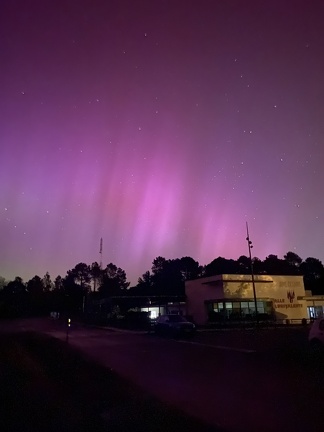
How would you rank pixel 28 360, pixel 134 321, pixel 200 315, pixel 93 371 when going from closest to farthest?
pixel 93 371 < pixel 28 360 < pixel 134 321 < pixel 200 315

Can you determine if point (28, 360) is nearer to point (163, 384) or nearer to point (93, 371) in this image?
point (93, 371)

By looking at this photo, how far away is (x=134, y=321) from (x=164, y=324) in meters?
17.3

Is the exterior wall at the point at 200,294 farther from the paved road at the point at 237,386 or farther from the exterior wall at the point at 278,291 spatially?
the paved road at the point at 237,386

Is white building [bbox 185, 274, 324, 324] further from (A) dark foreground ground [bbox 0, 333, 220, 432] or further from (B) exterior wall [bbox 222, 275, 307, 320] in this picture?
(A) dark foreground ground [bbox 0, 333, 220, 432]

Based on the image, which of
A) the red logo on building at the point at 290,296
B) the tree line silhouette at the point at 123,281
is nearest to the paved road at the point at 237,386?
the red logo on building at the point at 290,296

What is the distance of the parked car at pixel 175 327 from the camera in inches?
1227

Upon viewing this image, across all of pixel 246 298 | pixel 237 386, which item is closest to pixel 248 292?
pixel 246 298

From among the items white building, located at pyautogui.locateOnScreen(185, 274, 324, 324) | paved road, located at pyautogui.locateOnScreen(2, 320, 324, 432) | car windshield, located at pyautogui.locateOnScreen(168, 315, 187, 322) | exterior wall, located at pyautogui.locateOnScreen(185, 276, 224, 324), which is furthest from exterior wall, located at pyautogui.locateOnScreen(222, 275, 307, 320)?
paved road, located at pyautogui.locateOnScreen(2, 320, 324, 432)

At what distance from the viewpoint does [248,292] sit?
175 feet

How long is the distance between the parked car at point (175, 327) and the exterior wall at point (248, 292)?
1856cm

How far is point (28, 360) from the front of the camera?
16375 mm

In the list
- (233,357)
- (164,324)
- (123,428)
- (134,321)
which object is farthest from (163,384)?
(134,321)

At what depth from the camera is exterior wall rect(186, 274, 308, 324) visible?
2048 inches

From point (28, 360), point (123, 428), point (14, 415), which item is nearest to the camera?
point (123, 428)
